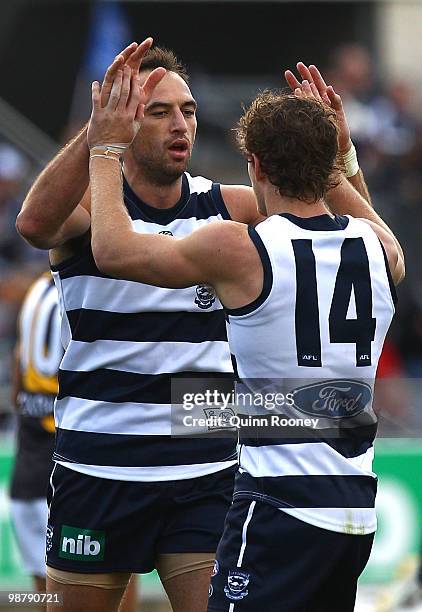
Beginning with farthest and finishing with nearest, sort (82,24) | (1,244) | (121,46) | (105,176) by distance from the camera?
(82,24)
(121,46)
(1,244)
(105,176)

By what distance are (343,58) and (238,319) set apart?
34.5 ft

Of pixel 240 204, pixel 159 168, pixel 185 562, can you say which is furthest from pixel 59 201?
pixel 185 562

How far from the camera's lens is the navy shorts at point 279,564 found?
365cm

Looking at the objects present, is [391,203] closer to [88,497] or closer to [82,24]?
[82,24]

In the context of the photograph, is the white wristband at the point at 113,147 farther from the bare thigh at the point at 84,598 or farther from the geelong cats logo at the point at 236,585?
the bare thigh at the point at 84,598

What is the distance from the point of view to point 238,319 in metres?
3.70

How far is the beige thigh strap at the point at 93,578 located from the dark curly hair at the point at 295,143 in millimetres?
1697

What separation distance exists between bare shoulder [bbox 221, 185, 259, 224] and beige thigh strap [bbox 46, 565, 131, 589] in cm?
149

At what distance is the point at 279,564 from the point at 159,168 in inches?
68.5

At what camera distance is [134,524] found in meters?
4.49

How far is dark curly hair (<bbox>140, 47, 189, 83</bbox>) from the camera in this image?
471cm

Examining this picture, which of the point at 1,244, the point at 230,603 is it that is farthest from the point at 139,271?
the point at 1,244

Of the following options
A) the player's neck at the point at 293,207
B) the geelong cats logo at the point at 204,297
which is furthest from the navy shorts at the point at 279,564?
the geelong cats logo at the point at 204,297

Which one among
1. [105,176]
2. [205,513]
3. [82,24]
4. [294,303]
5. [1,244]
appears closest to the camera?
[294,303]
